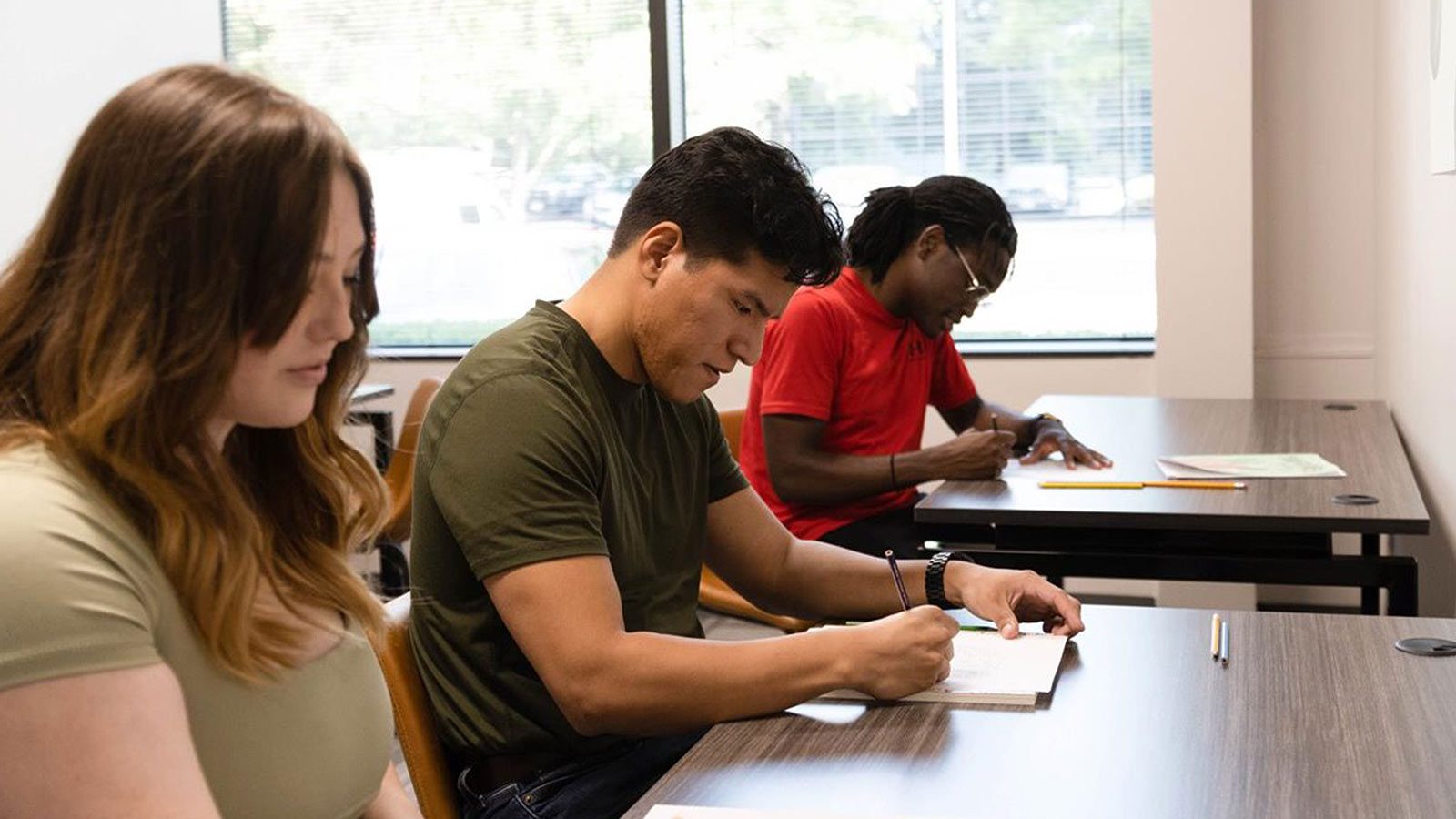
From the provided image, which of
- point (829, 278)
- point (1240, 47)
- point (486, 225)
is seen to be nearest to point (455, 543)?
point (829, 278)

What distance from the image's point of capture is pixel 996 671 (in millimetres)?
1616

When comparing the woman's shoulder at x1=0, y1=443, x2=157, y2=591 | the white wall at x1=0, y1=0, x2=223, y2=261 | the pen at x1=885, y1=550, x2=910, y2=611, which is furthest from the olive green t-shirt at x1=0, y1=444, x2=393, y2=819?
the white wall at x1=0, y1=0, x2=223, y2=261

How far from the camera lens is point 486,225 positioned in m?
5.32

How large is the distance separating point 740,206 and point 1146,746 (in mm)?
749

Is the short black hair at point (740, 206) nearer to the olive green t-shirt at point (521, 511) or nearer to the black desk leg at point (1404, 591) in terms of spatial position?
the olive green t-shirt at point (521, 511)

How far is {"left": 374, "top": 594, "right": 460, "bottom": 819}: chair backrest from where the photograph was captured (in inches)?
61.7

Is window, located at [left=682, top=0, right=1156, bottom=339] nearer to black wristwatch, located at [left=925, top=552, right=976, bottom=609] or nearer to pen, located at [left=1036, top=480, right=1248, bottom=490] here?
pen, located at [left=1036, top=480, right=1248, bottom=490]

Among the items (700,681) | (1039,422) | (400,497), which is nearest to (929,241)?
(1039,422)

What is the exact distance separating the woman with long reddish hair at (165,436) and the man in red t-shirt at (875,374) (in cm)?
184

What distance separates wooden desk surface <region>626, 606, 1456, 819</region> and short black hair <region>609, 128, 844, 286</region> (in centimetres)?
54

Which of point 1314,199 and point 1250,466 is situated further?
point 1314,199

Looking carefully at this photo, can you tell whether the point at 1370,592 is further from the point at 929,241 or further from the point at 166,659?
the point at 166,659

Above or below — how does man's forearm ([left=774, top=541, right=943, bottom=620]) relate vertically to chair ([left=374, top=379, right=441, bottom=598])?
above

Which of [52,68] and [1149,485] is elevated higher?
[52,68]
